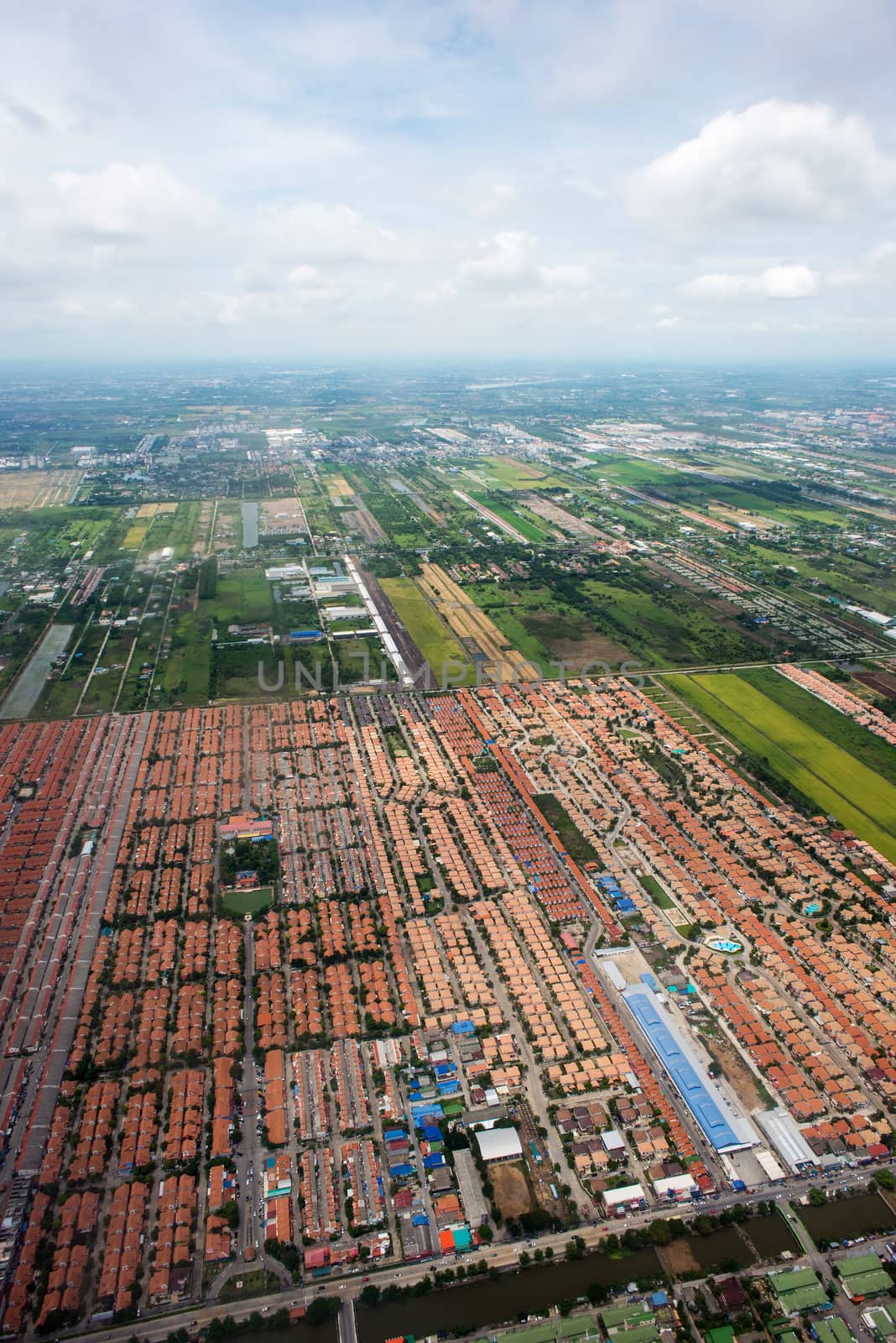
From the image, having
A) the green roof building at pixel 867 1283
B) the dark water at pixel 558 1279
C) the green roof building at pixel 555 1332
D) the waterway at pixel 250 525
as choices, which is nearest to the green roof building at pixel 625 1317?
the green roof building at pixel 555 1332

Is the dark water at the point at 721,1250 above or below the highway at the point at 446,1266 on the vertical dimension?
below

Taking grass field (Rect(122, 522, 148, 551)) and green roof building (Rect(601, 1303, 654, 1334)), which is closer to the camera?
green roof building (Rect(601, 1303, 654, 1334))

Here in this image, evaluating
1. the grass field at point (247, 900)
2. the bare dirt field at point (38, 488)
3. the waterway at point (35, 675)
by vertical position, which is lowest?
the grass field at point (247, 900)

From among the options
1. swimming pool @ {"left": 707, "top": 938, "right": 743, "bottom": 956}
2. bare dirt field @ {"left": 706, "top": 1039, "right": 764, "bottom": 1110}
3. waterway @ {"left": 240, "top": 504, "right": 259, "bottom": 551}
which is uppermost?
waterway @ {"left": 240, "top": 504, "right": 259, "bottom": 551}

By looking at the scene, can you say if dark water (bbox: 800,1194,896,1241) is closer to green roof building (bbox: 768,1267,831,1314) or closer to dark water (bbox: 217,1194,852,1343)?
dark water (bbox: 217,1194,852,1343)

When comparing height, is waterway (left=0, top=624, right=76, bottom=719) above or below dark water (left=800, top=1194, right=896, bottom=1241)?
above

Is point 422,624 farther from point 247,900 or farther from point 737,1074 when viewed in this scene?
point 737,1074

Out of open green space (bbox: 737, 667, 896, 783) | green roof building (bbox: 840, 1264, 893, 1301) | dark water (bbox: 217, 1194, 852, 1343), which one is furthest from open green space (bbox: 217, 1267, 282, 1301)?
open green space (bbox: 737, 667, 896, 783)

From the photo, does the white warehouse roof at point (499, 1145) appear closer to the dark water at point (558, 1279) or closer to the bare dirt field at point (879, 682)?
the dark water at point (558, 1279)
